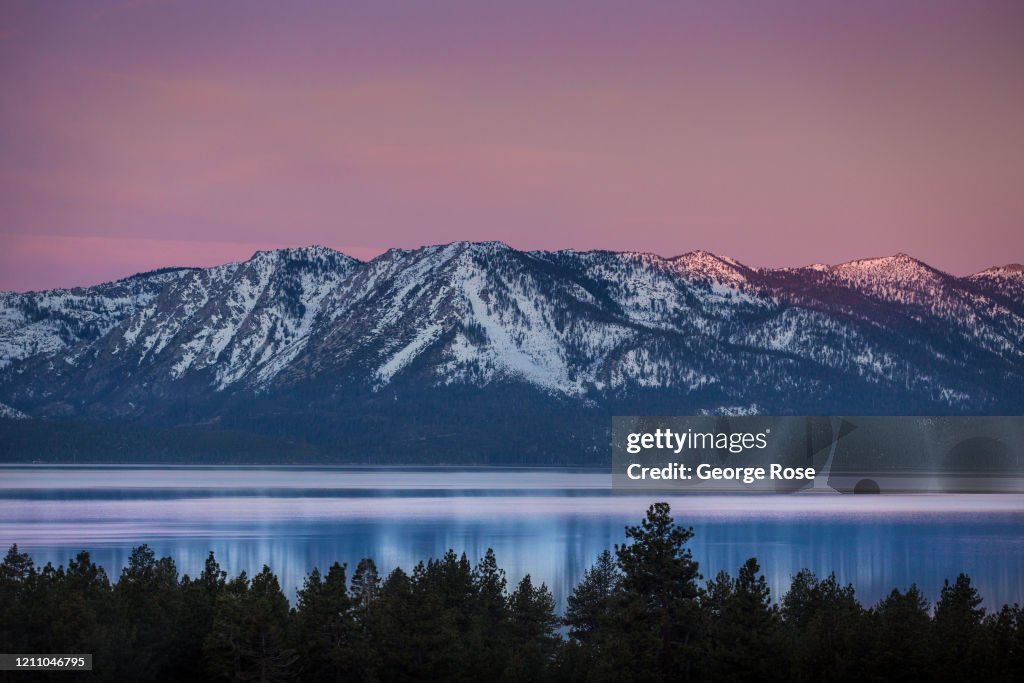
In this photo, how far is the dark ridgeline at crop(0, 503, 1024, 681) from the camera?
6044 centimetres

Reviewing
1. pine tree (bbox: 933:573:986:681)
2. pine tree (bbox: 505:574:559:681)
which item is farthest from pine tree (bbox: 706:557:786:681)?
pine tree (bbox: 505:574:559:681)

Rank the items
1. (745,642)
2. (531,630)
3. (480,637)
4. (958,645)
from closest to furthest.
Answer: (745,642) < (958,645) < (480,637) < (531,630)

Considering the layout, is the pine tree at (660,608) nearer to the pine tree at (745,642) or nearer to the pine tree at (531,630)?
the pine tree at (745,642)

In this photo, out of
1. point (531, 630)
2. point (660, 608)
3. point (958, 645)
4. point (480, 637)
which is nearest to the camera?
point (660, 608)

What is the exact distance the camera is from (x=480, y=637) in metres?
66.8

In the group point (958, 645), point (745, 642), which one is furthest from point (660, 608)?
point (958, 645)

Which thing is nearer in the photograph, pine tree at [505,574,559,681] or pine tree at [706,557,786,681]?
pine tree at [706,557,786,681]

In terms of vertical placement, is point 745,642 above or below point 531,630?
above

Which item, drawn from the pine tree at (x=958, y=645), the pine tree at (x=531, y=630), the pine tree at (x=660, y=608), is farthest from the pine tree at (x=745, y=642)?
the pine tree at (x=531, y=630)

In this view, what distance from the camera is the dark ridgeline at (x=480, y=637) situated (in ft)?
198

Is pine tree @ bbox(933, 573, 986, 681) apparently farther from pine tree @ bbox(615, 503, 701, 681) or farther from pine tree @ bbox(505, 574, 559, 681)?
pine tree @ bbox(505, 574, 559, 681)

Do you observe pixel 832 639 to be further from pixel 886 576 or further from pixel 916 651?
pixel 886 576

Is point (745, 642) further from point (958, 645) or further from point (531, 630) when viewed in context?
point (531, 630)

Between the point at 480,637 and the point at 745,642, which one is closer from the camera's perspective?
the point at 745,642
